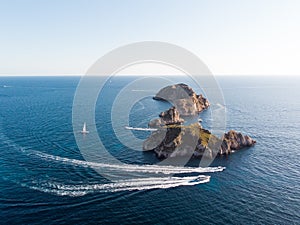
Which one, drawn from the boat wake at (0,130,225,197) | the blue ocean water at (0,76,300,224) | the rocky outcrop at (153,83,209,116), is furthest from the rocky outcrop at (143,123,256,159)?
the rocky outcrop at (153,83,209,116)

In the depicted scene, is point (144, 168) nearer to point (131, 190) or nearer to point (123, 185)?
point (123, 185)

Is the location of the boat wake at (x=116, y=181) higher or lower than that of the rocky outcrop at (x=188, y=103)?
lower

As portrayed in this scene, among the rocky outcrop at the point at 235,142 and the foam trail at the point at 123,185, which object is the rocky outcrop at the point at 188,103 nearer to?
the rocky outcrop at the point at 235,142

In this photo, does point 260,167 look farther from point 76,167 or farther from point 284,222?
point 76,167

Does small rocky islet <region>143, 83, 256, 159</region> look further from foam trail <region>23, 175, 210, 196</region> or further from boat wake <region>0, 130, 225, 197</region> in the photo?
foam trail <region>23, 175, 210, 196</region>

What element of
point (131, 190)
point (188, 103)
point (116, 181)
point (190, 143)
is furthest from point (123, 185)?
point (188, 103)

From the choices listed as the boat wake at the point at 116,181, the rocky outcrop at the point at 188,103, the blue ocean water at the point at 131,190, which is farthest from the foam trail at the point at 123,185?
the rocky outcrop at the point at 188,103
